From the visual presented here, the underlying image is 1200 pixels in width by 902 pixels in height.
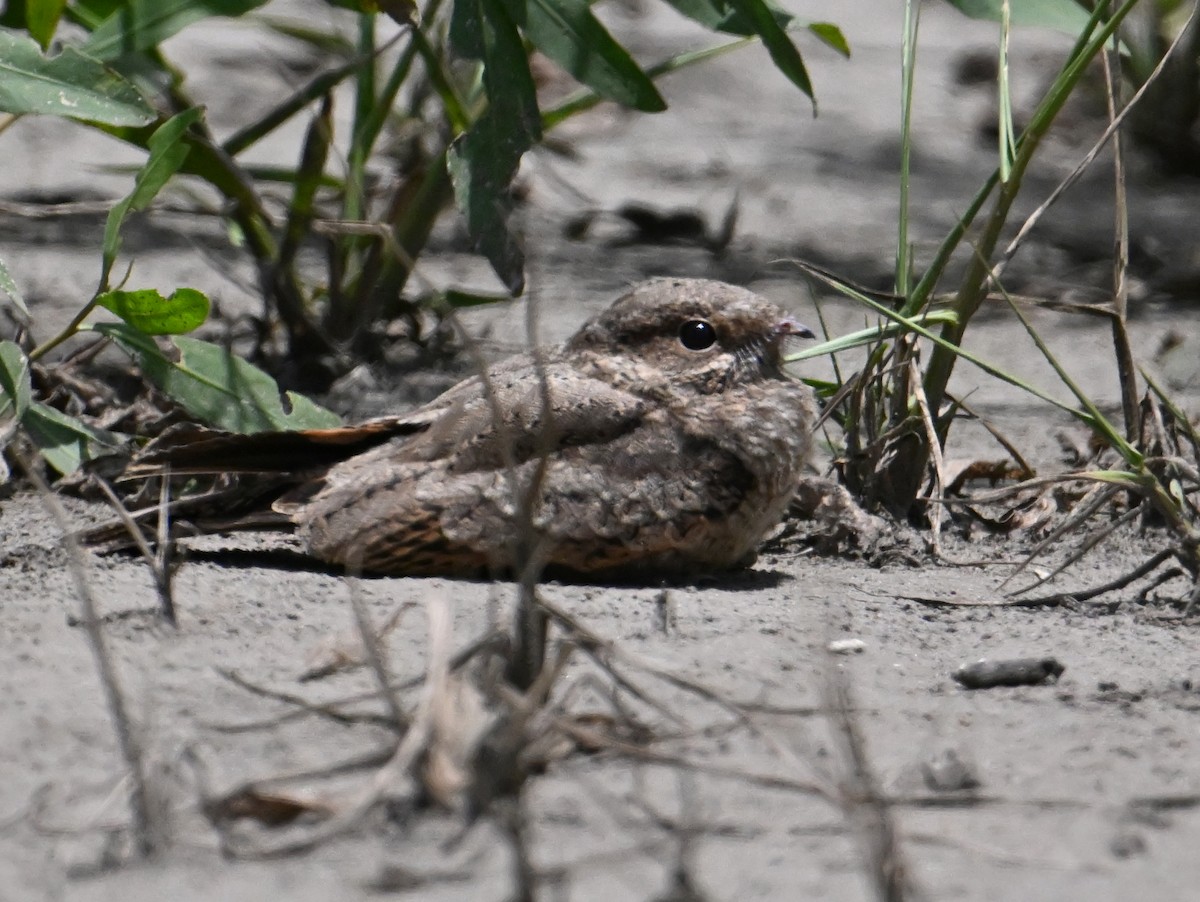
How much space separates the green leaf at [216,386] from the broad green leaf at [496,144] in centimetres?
55

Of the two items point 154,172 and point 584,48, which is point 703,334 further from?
point 154,172

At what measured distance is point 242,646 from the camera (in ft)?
8.56

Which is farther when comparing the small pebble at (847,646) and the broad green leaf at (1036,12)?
the broad green leaf at (1036,12)

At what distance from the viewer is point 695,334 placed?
361cm

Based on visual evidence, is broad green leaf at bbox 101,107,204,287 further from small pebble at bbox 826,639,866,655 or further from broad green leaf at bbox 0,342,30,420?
small pebble at bbox 826,639,866,655

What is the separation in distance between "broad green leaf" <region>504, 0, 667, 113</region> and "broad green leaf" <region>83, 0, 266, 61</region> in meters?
0.63

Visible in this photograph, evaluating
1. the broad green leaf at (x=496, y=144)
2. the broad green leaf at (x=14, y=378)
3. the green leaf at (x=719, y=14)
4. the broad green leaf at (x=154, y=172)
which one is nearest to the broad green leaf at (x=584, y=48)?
the broad green leaf at (x=496, y=144)

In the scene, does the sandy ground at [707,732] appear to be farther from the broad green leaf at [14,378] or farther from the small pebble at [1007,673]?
the broad green leaf at [14,378]

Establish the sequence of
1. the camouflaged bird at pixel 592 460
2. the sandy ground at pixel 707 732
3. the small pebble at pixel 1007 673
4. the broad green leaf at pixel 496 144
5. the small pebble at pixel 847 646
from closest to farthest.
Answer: the sandy ground at pixel 707 732
the small pebble at pixel 1007 673
the small pebble at pixel 847 646
the camouflaged bird at pixel 592 460
the broad green leaf at pixel 496 144

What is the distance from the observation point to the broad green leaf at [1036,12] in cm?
358

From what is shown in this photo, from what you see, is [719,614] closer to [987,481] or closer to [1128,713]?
[1128,713]

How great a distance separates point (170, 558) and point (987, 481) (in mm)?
2115

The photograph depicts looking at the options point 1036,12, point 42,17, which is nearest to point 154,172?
point 42,17

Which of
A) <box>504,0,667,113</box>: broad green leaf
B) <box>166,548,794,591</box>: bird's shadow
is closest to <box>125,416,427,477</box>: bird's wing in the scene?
<box>166,548,794,591</box>: bird's shadow
